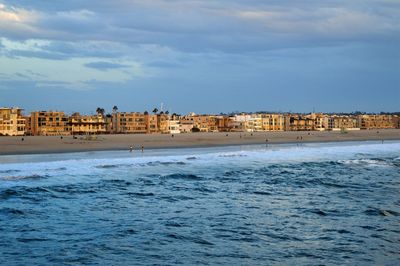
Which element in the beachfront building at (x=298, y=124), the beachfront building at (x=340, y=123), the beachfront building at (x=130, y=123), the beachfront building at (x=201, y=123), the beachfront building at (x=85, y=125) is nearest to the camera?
the beachfront building at (x=85, y=125)

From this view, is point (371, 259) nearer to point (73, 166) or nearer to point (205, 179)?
point (205, 179)

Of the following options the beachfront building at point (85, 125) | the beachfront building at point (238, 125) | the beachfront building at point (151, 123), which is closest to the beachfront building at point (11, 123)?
the beachfront building at point (85, 125)

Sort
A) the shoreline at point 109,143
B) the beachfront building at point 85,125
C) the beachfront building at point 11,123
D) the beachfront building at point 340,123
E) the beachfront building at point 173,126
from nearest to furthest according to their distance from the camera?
the shoreline at point 109,143 < the beachfront building at point 11,123 < the beachfront building at point 85,125 < the beachfront building at point 173,126 < the beachfront building at point 340,123

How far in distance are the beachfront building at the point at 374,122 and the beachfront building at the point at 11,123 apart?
120 metres

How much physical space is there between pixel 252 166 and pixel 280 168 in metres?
2.14

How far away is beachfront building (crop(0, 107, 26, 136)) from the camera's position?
9706cm

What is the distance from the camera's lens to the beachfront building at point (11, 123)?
97.1 m

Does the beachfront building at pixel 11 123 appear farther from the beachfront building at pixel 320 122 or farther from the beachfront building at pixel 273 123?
the beachfront building at pixel 320 122

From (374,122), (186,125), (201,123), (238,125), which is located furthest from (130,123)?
(374,122)

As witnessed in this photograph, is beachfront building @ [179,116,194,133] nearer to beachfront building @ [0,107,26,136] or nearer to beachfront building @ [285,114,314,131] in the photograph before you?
beachfront building @ [285,114,314,131]

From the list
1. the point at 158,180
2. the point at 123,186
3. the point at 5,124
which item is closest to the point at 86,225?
the point at 123,186

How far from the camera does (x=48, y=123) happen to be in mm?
106688

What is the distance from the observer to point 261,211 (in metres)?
16.0

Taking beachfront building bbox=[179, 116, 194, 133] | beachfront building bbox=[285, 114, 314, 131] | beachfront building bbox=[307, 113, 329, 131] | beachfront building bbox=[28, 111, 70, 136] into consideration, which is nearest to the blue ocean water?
beachfront building bbox=[28, 111, 70, 136]
